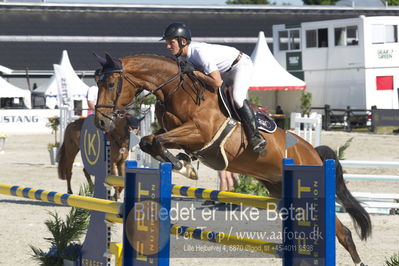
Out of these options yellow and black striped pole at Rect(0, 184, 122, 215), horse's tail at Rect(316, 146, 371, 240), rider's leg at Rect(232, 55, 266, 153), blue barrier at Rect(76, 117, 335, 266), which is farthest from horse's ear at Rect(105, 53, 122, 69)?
horse's tail at Rect(316, 146, 371, 240)

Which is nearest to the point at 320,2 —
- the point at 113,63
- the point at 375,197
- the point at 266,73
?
the point at 266,73

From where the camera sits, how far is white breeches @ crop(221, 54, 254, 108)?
6.12 metres

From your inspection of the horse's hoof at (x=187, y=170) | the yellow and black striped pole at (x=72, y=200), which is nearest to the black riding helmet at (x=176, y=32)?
the horse's hoof at (x=187, y=170)

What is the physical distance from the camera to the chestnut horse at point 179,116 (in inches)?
229

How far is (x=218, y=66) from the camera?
247 inches

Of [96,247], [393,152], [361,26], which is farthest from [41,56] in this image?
[96,247]

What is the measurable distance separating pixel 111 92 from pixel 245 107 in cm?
107

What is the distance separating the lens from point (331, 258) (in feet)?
12.6

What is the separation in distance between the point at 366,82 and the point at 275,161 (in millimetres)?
19986

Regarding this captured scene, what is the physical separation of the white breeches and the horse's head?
2.86 ft

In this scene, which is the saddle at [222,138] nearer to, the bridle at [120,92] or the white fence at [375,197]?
the bridle at [120,92]

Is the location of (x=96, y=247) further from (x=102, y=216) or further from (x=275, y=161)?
(x=275, y=161)

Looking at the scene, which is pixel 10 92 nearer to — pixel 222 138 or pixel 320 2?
pixel 222 138

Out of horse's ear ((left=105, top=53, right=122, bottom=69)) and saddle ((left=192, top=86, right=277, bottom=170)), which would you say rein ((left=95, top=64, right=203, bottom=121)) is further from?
saddle ((left=192, top=86, right=277, bottom=170))
